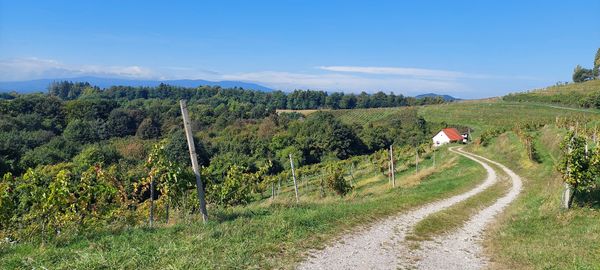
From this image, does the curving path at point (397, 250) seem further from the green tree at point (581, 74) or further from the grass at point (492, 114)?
the green tree at point (581, 74)

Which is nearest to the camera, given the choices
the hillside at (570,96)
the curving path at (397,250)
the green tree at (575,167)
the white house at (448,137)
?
the curving path at (397,250)

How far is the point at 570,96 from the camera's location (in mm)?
83938

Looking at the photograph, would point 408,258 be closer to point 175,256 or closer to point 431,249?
point 431,249

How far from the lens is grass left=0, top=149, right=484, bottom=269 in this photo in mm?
6691

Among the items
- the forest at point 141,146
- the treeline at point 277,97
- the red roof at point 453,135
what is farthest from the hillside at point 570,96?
the treeline at point 277,97

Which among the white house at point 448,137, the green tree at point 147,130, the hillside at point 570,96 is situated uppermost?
the hillside at point 570,96

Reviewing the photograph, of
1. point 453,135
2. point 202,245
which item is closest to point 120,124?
point 453,135

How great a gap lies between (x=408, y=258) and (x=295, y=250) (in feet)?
8.24

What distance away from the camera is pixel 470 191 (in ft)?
66.9

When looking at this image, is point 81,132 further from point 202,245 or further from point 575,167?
point 575,167

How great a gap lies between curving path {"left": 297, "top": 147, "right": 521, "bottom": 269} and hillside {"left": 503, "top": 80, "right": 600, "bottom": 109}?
7673 cm

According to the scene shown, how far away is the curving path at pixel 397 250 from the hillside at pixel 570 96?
76.7 m

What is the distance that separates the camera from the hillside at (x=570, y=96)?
2886 inches

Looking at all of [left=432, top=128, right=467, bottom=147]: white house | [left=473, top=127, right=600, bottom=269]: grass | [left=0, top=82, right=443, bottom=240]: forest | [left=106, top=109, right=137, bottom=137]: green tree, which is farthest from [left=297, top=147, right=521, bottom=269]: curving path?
[left=106, top=109, right=137, bottom=137]: green tree
